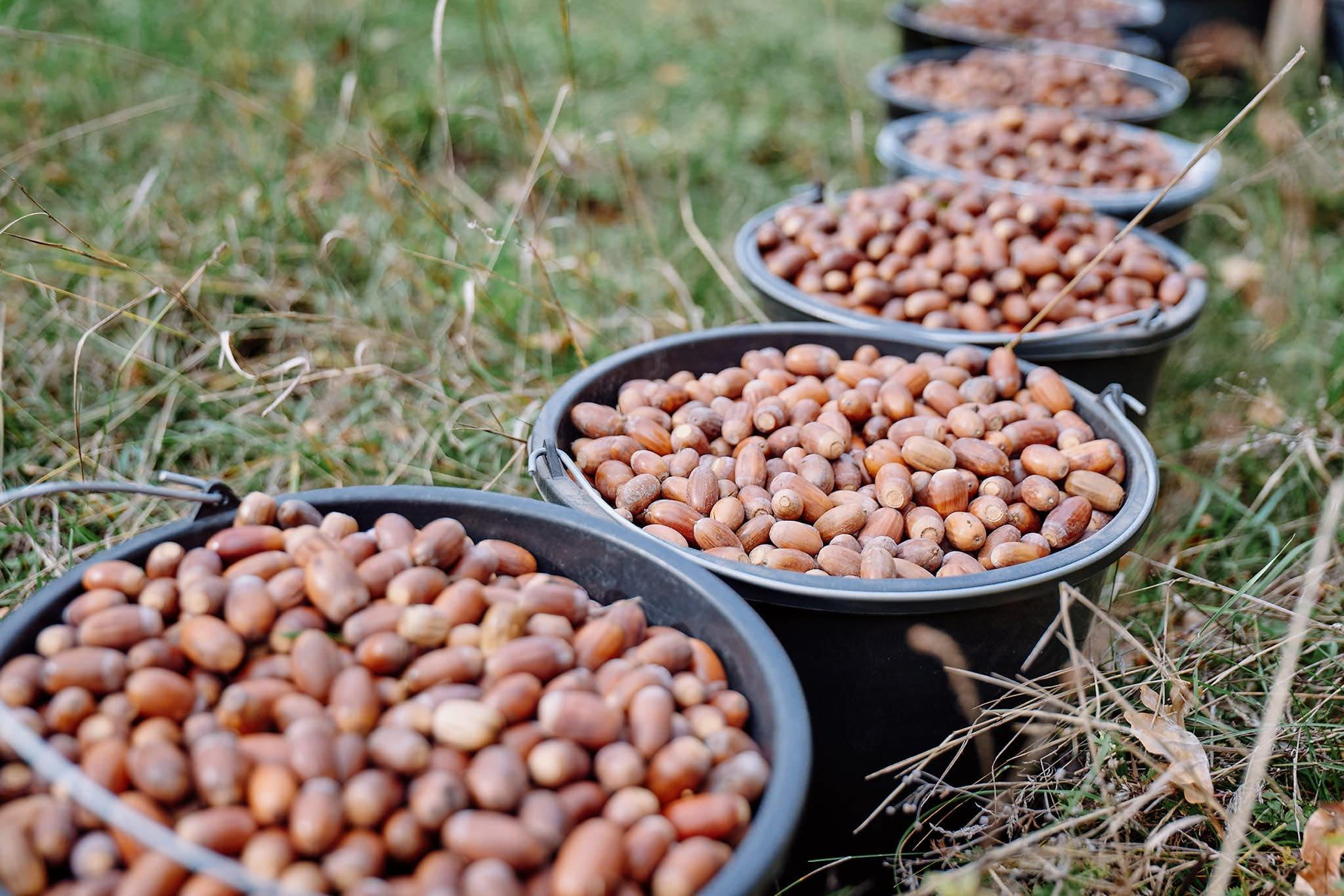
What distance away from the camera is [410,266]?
330 centimetres

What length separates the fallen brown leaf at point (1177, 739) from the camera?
59.0 inches

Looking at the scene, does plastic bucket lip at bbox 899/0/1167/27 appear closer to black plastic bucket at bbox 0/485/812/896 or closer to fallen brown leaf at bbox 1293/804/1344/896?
fallen brown leaf at bbox 1293/804/1344/896

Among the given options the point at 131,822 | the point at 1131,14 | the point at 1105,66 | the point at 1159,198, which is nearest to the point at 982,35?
the point at 1105,66

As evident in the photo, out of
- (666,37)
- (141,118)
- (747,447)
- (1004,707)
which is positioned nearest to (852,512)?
(747,447)

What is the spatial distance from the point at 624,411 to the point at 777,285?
83 cm

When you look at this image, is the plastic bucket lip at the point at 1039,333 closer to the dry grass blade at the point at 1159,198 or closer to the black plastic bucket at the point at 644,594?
the dry grass blade at the point at 1159,198

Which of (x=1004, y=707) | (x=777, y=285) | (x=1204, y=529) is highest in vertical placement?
(x=777, y=285)

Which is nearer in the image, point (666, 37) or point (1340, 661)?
point (1340, 661)

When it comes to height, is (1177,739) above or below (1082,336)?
below

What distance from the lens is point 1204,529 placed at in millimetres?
2605

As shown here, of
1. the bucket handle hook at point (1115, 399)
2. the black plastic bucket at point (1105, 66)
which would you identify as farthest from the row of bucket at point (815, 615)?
the black plastic bucket at point (1105, 66)

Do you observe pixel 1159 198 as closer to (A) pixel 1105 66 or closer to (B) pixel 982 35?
(A) pixel 1105 66

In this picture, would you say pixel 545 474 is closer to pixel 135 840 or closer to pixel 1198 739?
pixel 135 840

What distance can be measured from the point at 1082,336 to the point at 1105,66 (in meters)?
3.11
